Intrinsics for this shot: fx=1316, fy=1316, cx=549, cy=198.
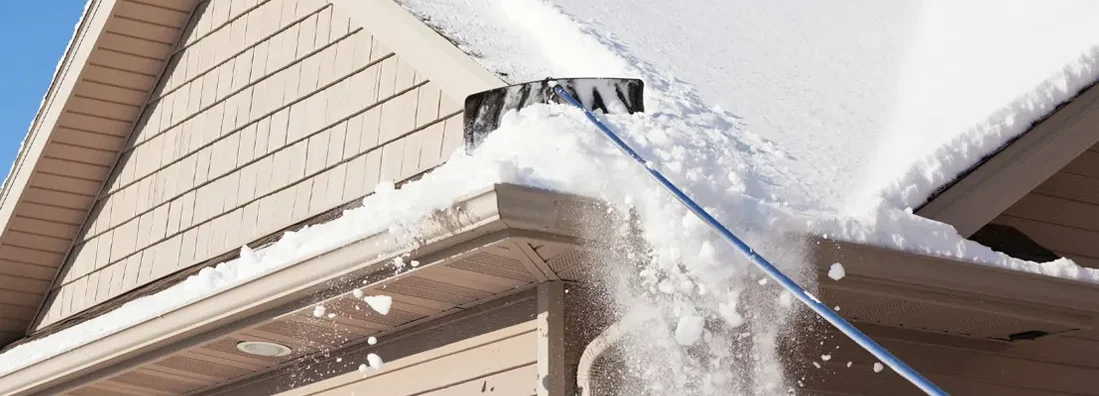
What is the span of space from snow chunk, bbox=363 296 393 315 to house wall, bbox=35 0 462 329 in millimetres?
984

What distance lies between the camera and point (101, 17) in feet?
25.0

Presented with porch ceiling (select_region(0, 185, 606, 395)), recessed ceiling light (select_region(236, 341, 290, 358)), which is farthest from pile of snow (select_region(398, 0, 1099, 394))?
recessed ceiling light (select_region(236, 341, 290, 358))

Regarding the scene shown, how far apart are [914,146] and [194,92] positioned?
169 inches

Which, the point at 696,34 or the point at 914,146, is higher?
the point at 696,34

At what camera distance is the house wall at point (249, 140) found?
5910 mm

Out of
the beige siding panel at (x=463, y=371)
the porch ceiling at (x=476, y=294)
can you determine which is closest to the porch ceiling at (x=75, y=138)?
the porch ceiling at (x=476, y=294)

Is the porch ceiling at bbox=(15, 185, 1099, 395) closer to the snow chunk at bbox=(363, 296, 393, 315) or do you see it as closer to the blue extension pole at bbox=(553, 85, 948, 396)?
the snow chunk at bbox=(363, 296, 393, 315)

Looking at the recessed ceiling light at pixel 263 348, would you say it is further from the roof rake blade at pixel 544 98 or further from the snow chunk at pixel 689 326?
the snow chunk at pixel 689 326

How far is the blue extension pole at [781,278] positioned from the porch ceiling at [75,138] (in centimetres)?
430

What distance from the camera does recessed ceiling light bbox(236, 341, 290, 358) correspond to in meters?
5.21

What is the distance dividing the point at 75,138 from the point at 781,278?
5.70 meters

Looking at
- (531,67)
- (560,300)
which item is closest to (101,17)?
(531,67)

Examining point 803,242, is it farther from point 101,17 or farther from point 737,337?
point 101,17

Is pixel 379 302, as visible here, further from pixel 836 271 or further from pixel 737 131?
pixel 836 271
